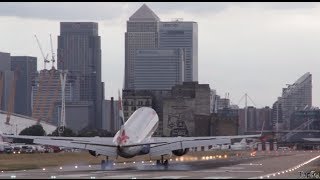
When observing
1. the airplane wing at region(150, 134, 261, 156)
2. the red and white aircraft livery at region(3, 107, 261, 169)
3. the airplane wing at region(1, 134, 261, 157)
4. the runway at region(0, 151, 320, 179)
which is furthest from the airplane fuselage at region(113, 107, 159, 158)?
the runway at region(0, 151, 320, 179)

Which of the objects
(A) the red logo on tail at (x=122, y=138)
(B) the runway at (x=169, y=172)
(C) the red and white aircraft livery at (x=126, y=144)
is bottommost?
(B) the runway at (x=169, y=172)

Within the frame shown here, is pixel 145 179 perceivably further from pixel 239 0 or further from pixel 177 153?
pixel 177 153

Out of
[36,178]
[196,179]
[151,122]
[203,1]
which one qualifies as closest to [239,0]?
[203,1]

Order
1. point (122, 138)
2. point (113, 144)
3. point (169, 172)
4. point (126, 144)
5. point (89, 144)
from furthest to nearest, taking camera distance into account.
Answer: point (122, 138), point (126, 144), point (113, 144), point (89, 144), point (169, 172)

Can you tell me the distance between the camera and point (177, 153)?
10488cm

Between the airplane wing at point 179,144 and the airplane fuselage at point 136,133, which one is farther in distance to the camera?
the airplane wing at point 179,144

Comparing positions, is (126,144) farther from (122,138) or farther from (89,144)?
(89,144)

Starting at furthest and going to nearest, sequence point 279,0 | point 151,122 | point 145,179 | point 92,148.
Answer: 1. point 151,122
2. point 92,148
3. point 145,179
4. point 279,0

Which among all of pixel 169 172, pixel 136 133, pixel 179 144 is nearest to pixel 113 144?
pixel 179 144

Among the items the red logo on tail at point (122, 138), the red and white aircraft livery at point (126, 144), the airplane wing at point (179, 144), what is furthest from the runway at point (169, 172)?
the red logo on tail at point (122, 138)

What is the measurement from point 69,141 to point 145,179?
109 feet

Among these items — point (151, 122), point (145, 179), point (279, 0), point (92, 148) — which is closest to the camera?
point (279, 0)

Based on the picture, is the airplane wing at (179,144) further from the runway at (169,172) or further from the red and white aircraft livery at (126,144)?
the runway at (169,172)

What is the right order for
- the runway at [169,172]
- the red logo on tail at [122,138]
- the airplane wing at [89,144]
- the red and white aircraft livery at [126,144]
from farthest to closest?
the red logo on tail at [122,138], the red and white aircraft livery at [126,144], the airplane wing at [89,144], the runway at [169,172]
